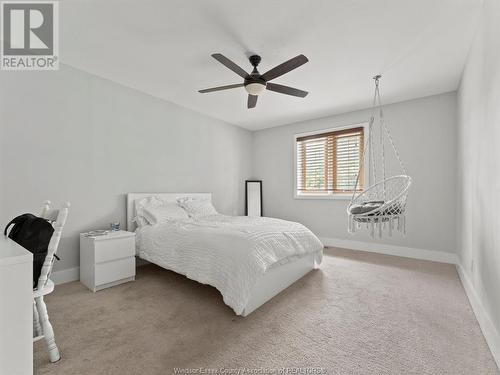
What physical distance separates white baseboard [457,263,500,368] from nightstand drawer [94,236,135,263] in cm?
326

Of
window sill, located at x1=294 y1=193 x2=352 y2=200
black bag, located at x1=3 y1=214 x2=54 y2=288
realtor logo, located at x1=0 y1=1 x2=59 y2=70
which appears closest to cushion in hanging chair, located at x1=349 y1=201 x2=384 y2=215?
window sill, located at x1=294 y1=193 x2=352 y2=200

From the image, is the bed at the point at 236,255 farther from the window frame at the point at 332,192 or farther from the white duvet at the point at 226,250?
the window frame at the point at 332,192

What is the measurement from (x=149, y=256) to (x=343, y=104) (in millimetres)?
3799

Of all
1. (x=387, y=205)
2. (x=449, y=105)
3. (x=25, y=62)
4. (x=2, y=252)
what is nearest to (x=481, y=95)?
(x=387, y=205)

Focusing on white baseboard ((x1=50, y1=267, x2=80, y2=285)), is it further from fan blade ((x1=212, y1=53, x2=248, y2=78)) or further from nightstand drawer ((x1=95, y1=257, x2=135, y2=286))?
fan blade ((x1=212, y1=53, x2=248, y2=78))

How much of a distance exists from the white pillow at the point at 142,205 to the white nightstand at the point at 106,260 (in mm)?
450

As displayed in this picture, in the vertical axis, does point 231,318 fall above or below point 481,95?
below

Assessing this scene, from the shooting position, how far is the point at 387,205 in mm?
2451

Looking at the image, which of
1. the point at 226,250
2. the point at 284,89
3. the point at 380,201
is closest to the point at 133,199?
the point at 226,250

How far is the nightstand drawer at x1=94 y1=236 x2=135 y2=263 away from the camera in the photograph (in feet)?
8.30

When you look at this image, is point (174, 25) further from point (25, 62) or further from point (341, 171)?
point (341, 171)

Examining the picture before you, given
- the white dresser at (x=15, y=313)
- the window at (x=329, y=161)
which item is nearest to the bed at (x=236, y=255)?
the white dresser at (x=15, y=313)

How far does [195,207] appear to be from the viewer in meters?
3.78

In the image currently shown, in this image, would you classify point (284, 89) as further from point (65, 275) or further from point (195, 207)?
point (65, 275)
